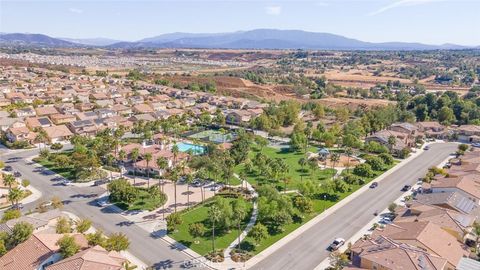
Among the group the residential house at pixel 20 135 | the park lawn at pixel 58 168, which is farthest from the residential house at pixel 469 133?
the residential house at pixel 20 135

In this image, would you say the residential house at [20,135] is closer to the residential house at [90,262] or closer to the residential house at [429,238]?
the residential house at [90,262]

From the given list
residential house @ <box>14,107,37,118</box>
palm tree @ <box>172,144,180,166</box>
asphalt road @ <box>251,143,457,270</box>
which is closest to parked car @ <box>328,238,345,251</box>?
asphalt road @ <box>251,143,457,270</box>

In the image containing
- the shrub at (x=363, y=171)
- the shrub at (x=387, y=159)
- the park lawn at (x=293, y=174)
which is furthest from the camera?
the shrub at (x=387, y=159)

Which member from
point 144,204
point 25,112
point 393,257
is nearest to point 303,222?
point 393,257

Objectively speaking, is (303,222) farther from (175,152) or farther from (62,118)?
(62,118)

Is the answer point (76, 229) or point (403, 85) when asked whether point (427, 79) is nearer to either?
point (403, 85)

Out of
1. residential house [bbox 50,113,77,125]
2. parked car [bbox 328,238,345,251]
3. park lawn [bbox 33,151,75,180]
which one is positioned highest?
residential house [bbox 50,113,77,125]

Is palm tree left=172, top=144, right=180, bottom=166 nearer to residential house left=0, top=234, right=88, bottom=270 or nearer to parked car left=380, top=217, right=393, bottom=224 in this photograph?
residential house left=0, top=234, right=88, bottom=270

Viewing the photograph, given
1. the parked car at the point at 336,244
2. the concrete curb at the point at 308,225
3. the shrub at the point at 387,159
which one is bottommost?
the concrete curb at the point at 308,225
